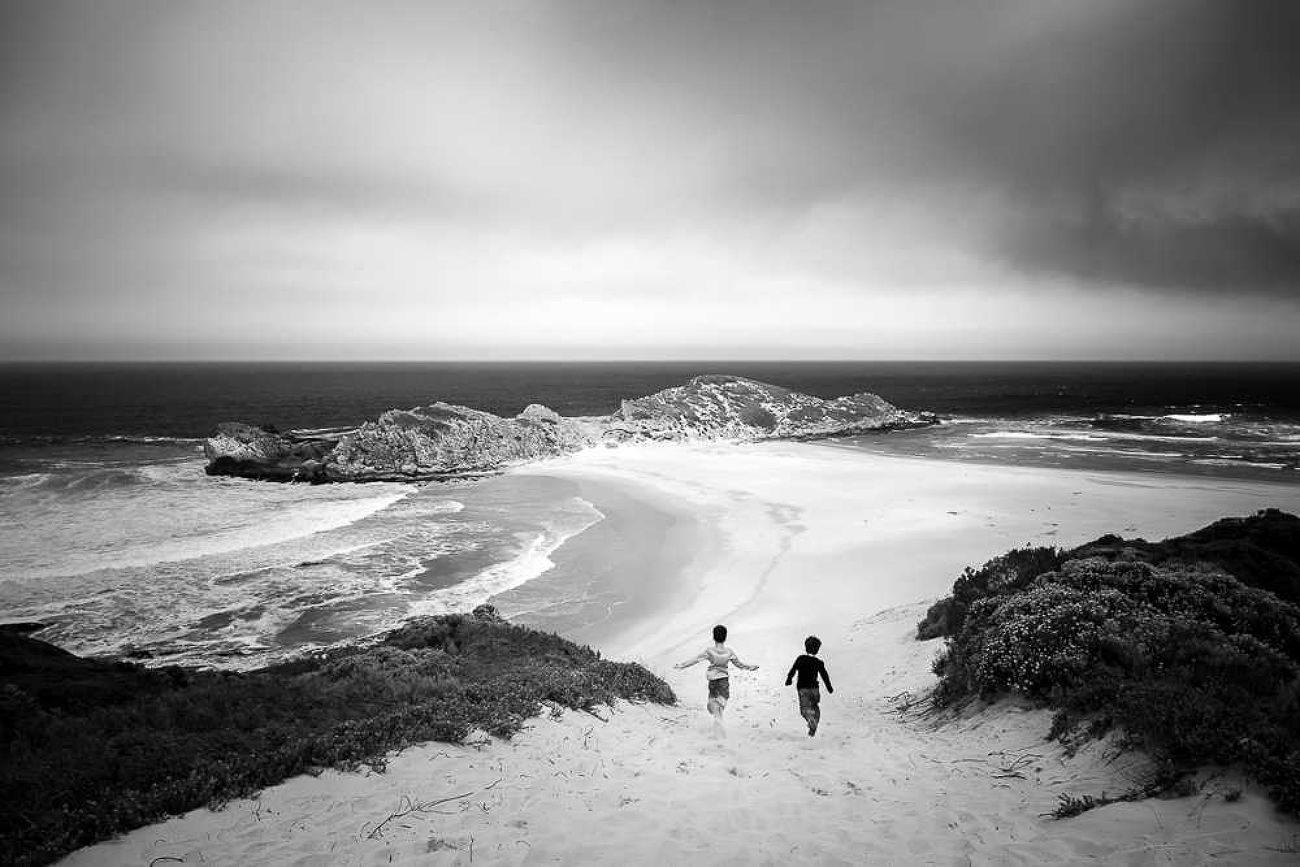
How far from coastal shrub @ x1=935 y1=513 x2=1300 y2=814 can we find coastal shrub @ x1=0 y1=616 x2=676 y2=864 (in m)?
6.07

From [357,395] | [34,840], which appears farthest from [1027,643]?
[357,395]

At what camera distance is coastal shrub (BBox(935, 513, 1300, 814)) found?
5.88 m

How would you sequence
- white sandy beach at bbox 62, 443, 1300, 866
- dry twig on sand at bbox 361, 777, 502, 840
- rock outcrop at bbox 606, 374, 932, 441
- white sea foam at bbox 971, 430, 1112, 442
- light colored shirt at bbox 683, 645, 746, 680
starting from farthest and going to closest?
rock outcrop at bbox 606, 374, 932, 441 < white sea foam at bbox 971, 430, 1112, 442 < light colored shirt at bbox 683, 645, 746, 680 < dry twig on sand at bbox 361, 777, 502, 840 < white sandy beach at bbox 62, 443, 1300, 866

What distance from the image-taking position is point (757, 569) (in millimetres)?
22562

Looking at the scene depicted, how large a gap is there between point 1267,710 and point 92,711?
14749 millimetres

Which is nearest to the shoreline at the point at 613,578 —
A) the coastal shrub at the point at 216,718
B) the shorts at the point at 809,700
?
the coastal shrub at the point at 216,718

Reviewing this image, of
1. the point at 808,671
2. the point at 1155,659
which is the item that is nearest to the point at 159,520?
the point at 808,671

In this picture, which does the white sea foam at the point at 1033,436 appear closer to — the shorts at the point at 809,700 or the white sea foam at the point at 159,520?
the white sea foam at the point at 159,520

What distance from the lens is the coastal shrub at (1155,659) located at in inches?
231

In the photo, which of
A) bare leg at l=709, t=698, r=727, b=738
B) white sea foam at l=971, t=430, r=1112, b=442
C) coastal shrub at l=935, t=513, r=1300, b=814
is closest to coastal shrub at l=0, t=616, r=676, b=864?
bare leg at l=709, t=698, r=727, b=738

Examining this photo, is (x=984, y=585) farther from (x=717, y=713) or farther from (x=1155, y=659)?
(x=717, y=713)

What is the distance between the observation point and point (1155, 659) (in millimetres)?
8203

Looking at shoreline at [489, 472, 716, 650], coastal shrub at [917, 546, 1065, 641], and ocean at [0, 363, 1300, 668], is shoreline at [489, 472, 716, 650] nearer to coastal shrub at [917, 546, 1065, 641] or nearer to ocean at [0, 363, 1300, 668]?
ocean at [0, 363, 1300, 668]

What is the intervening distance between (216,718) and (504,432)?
4216cm
